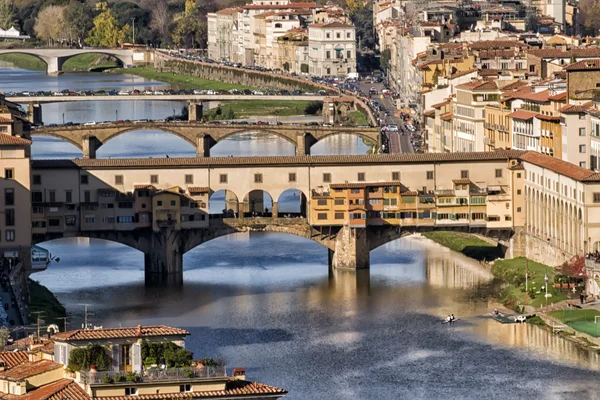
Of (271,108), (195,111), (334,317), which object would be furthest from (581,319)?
(271,108)

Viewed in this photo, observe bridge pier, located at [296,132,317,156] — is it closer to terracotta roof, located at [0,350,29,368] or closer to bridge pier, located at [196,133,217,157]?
bridge pier, located at [196,133,217,157]

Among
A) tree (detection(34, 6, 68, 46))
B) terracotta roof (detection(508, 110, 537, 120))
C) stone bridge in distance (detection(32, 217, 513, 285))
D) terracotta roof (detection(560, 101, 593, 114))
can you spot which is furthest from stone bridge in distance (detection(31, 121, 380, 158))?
tree (detection(34, 6, 68, 46))

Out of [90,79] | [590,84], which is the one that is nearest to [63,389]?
[590,84]

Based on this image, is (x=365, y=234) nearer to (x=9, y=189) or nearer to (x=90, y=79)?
(x=9, y=189)

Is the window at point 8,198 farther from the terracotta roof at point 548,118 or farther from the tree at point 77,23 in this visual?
the tree at point 77,23

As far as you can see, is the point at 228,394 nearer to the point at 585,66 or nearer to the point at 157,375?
the point at 157,375
